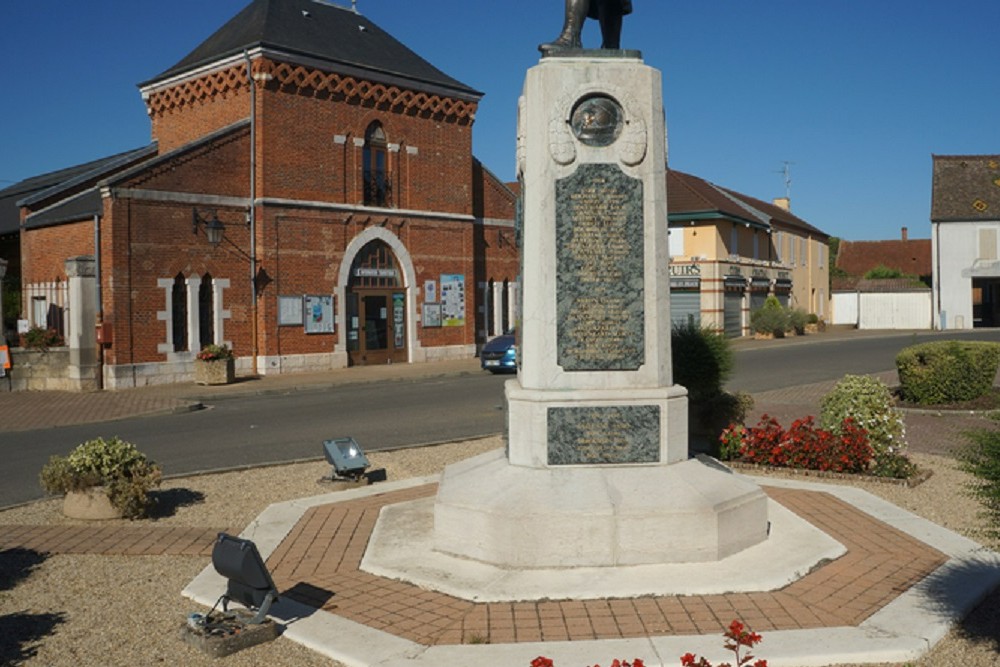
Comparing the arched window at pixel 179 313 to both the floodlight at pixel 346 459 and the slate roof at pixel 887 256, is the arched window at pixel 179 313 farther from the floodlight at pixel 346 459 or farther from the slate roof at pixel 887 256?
the slate roof at pixel 887 256

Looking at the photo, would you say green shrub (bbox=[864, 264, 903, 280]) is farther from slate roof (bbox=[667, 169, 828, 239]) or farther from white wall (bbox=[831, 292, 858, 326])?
slate roof (bbox=[667, 169, 828, 239])

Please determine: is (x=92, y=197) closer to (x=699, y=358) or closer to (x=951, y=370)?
(x=699, y=358)

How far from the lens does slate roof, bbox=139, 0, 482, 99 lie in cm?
2522

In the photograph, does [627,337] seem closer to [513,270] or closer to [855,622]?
[855,622]

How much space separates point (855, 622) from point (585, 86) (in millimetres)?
4327

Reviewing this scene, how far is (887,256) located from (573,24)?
71.1 meters

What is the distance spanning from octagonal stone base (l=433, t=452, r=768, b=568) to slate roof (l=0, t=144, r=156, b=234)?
23.1 m

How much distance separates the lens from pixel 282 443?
13203 millimetres

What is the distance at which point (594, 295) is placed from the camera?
23.8 feet

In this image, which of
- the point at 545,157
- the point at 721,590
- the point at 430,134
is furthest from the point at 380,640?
the point at 430,134

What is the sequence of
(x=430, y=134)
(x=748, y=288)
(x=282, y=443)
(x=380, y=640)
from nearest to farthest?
1. (x=380, y=640)
2. (x=282, y=443)
3. (x=430, y=134)
4. (x=748, y=288)

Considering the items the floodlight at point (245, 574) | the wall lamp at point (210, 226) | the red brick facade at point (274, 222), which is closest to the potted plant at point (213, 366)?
the red brick facade at point (274, 222)

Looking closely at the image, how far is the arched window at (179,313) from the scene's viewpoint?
915 inches

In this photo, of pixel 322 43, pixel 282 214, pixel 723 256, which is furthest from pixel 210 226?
pixel 723 256
